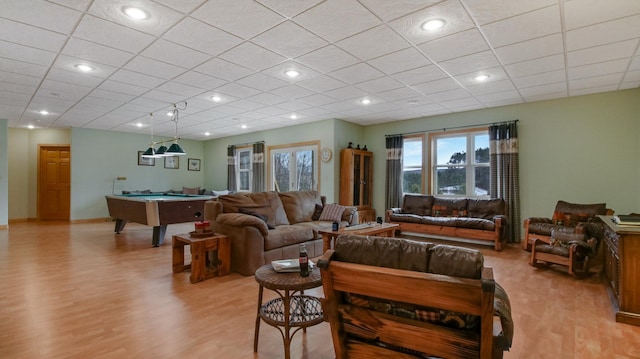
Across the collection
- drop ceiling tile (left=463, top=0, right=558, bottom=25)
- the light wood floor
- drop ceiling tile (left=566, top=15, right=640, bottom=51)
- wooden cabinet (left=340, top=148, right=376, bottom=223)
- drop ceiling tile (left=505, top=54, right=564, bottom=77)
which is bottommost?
the light wood floor

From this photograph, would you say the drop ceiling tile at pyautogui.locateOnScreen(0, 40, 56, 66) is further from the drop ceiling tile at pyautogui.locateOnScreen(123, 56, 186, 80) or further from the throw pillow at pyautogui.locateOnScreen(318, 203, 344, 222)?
the throw pillow at pyautogui.locateOnScreen(318, 203, 344, 222)

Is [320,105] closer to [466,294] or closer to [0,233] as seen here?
[466,294]

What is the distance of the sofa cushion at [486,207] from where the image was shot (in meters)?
5.46

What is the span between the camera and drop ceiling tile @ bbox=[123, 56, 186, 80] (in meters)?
3.61

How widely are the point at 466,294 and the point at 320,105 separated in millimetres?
4968

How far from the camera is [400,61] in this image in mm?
3623

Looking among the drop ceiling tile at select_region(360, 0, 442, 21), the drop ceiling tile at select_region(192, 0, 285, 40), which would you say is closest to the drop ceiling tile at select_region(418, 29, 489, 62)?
the drop ceiling tile at select_region(360, 0, 442, 21)

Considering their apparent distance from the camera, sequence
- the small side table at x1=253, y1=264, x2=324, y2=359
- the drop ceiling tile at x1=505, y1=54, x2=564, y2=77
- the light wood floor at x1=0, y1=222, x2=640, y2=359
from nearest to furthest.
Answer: the small side table at x1=253, y1=264, x2=324, y2=359, the light wood floor at x1=0, y1=222, x2=640, y2=359, the drop ceiling tile at x1=505, y1=54, x2=564, y2=77

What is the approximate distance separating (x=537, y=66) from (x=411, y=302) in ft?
12.6

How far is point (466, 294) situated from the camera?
1110 mm

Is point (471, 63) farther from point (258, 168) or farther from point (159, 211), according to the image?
point (258, 168)

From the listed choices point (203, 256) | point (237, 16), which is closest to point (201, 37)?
point (237, 16)

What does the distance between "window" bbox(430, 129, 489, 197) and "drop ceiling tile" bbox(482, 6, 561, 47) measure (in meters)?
3.30

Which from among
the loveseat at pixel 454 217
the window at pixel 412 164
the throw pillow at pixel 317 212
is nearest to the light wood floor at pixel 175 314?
the loveseat at pixel 454 217
